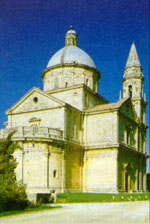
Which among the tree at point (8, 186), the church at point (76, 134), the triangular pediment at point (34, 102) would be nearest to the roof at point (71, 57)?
the church at point (76, 134)

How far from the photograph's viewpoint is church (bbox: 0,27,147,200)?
30328 millimetres

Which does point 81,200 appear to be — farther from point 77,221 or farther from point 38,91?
point 38,91

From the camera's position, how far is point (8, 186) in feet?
62.1

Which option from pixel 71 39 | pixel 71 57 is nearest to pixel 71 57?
pixel 71 57

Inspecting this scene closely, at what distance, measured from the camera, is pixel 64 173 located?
31.6 m

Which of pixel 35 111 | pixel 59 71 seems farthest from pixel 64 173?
pixel 59 71

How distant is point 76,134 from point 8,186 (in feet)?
54.8

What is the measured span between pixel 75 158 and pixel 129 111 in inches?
378

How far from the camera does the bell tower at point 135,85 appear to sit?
1684 inches

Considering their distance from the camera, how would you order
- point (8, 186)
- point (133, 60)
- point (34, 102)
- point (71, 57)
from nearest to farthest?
point (8, 186) < point (34, 102) < point (71, 57) < point (133, 60)

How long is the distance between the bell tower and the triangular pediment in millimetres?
12829

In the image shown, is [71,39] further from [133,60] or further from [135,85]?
[135,85]

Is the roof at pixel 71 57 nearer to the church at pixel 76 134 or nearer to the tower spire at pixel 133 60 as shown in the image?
the church at pixel 76 134

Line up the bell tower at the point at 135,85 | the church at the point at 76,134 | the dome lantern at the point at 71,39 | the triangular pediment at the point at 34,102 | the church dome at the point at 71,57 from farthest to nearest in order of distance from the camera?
the dome lantern at the point at 71,39 < the bell tower at the point at 135,85 < the church dome at the point at 71,57 < the triangular pediment at the point at 34,102 < the church at the point at 76,134
